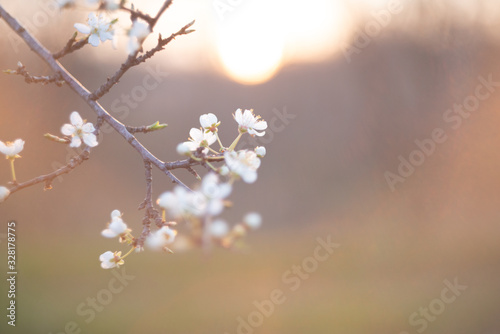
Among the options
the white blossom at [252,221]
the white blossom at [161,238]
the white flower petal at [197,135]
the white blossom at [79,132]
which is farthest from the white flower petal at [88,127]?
the white blossom at [252,221]

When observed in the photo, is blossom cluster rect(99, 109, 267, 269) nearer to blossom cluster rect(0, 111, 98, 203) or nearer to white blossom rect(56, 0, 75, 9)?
blossom cluster rect(0, 111, 98, 203)

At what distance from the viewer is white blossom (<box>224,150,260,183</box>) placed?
1.00 m

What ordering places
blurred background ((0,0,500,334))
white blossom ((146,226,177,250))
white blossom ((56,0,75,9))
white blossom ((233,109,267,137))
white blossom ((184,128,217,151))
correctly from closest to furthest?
white blossom ((146,226,177,250)), white blossom ((56,0,75,9)), white blossom ((184,128,217,151)), white blossom ((233,109,267,137)), blurred background ((0,0,500,334))

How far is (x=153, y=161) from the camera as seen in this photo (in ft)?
3.65

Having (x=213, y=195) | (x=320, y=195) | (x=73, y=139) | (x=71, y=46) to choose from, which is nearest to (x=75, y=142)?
(x=73, y=139)

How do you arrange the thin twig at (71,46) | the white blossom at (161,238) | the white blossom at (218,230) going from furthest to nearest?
the thin twig at (71,46), the white blossom at (161,238), the white blossom at (218,230)

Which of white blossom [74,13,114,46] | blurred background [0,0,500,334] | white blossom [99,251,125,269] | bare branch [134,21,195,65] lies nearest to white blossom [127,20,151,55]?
bare branch [134,21,195,65]

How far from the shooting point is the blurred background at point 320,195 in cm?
636

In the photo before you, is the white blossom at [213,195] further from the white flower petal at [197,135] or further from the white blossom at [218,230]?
the white flower petal at [197,135]

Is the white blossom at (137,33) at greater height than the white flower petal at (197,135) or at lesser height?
greater

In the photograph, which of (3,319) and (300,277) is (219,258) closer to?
(300,277)

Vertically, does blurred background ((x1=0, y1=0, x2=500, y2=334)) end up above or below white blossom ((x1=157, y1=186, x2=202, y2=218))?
above

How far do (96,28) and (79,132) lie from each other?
31cm

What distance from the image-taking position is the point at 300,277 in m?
7.43
